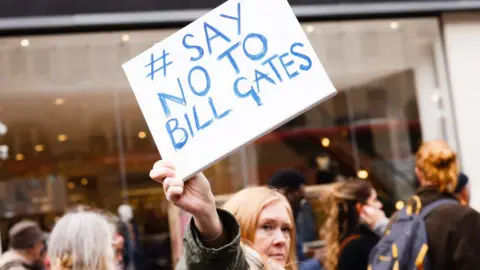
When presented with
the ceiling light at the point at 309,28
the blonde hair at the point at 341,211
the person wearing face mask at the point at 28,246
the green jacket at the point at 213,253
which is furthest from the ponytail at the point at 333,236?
the green jacket at the point at 213,253

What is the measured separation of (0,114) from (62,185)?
3.12 ft

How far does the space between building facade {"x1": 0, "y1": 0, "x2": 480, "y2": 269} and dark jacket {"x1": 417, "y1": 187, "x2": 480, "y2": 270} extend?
12.9 feet

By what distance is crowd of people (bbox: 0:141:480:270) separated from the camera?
2.43 m

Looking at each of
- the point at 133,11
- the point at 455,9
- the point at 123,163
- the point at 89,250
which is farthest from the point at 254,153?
the point at 89,250

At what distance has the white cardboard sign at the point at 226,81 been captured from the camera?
244 centimetres

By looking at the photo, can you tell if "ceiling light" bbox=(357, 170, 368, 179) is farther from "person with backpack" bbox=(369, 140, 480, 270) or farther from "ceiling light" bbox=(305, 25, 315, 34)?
"person with backpack" bbox=(369, 140, 480, 270)

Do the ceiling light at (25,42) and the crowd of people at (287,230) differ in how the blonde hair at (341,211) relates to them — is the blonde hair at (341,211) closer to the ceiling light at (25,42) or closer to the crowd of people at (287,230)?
the crowd of people at (287,230)

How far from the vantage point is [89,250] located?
3477 millimetres

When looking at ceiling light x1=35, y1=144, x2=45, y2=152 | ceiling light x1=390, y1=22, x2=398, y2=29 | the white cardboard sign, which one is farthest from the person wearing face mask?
ceiling light x1=390, y1=22, x2=398, y2=29

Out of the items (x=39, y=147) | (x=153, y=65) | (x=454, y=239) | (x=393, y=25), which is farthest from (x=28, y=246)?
(x=393, y=25)

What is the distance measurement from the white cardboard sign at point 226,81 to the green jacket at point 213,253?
0.64 ft

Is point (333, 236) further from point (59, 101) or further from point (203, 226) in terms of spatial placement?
point (59, 101)

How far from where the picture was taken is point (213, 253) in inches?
94.7

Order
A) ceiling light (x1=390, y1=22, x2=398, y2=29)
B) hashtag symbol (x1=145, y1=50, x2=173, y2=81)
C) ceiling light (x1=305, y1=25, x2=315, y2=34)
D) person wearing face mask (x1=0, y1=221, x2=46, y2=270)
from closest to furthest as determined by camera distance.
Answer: hashtag symbol (x1=145, y1=50, x2=173, y2=81) → person wearing face mask (x1=0, y1=221, x2=46, y2=270) → ceiling light (x1=305, y1=25, x2=315, y2=34) → ceiling light (x1=390, y1=22, x2=398, y2=29)
